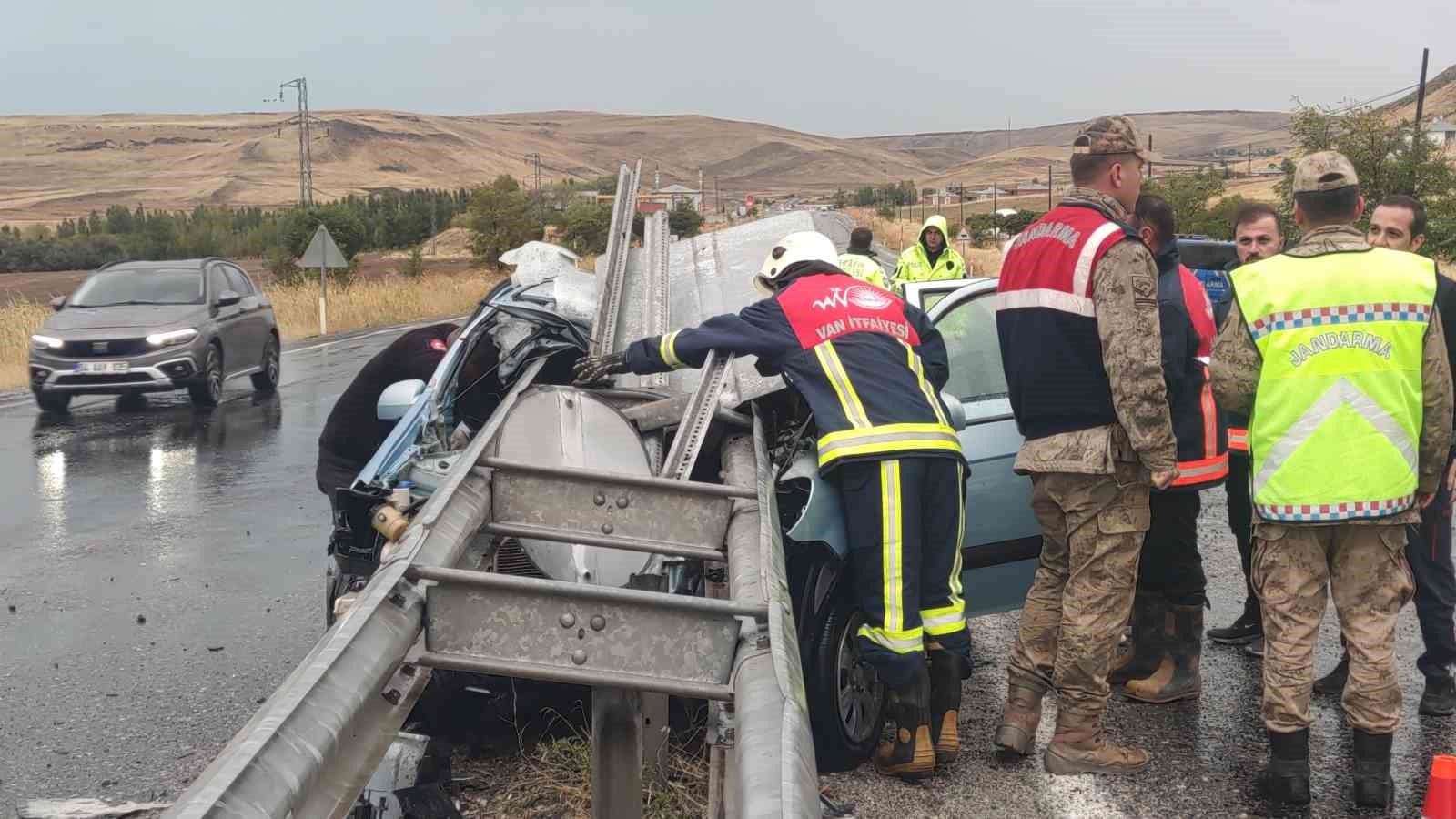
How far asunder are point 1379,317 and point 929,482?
1459mm

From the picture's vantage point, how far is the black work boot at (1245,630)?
6.28m

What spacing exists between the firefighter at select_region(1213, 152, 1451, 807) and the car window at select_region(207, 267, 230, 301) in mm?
13654

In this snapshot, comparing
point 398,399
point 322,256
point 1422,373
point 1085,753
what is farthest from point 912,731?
point 322,256

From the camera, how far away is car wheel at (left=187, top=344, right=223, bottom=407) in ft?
49.4

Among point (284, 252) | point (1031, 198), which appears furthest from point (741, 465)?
point (1031, 198)

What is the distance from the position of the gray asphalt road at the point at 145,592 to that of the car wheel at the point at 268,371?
114 inches

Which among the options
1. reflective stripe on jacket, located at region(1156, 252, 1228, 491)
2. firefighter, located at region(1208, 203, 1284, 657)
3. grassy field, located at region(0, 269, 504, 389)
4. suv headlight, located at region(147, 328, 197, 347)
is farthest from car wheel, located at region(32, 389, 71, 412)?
reflective stripe on jacket, located at region(1156, 252, 1228, 491)

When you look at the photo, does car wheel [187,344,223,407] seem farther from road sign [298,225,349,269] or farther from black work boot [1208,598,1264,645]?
black work boot [1208,598,1264,645]

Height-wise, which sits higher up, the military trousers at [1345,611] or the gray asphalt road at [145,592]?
the military trousers at [1345,611]

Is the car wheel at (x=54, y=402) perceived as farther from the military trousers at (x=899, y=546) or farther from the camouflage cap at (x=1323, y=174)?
the camouflage cap at (x=1323, y=174)

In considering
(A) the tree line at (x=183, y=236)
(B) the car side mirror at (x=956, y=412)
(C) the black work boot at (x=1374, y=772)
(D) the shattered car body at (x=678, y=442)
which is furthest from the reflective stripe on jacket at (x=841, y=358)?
(A) the tree line at (x=183, y=236)

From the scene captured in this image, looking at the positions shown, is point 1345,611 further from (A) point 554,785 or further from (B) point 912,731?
(A) point 554,785

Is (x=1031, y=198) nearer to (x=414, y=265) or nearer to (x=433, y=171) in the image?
(x=433, y=171)

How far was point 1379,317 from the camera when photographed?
433 centimetres
